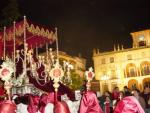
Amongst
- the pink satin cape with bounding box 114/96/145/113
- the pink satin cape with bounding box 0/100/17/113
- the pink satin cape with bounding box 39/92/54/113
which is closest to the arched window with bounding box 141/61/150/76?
the pink satin cape with bounding box 39/92/54/113

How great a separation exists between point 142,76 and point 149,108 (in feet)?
169

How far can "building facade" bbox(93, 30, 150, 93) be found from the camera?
59781 mm

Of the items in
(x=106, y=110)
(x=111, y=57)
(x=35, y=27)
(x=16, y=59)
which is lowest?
(x=106, y=110)

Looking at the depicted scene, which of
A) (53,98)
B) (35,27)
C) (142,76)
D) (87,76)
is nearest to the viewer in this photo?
(53,98)

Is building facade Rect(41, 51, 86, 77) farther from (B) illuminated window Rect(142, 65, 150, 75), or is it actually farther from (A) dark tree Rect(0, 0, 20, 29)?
(A) dark tree Rect(0, 0, 20, 29)

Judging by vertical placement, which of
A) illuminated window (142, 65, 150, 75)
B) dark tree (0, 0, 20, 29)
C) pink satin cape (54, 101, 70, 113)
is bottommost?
pink satin cape (54, 101, 70, 113)

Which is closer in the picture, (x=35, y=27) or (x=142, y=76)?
(x=35, y=27)

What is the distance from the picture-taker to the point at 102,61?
63625 millimetres

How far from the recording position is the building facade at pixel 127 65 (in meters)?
59.8

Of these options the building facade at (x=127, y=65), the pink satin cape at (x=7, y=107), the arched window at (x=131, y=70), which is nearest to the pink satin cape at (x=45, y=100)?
the pink satin cape at (x=7, y=107)

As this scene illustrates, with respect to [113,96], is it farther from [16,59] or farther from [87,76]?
[16,59]

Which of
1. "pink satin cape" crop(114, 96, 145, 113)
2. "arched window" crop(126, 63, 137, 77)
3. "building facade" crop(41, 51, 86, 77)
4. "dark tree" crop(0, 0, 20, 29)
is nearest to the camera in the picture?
"pink satin cape" crop(114, 96, 145, 113)

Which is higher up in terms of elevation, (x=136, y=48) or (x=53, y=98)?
(x=136, y=48)

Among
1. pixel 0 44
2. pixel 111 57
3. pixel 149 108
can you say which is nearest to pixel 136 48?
pixel 111 57
